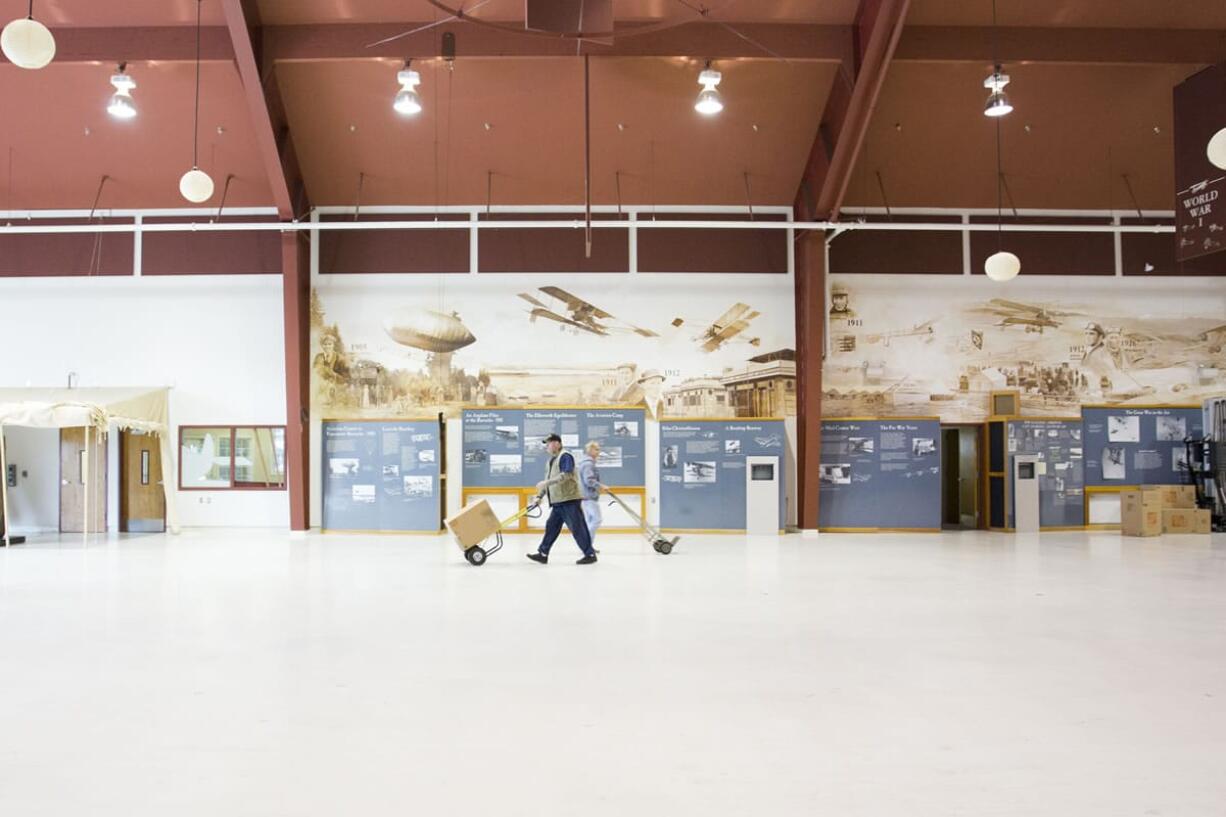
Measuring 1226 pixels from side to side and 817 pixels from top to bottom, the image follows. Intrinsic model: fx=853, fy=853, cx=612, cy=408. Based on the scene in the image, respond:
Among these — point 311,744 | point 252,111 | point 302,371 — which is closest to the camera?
point 311,744

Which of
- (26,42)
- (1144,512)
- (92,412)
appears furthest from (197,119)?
(1144,512)

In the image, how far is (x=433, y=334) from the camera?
1470 cm

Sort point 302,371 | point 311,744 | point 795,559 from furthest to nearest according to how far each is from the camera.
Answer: point 302,371, point 795,559, point 311,744

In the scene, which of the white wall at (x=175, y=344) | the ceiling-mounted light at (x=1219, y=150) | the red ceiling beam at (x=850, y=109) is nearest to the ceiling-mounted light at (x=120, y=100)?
the white wall at (x=175, y=344)

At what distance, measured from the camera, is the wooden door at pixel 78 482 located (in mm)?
14617

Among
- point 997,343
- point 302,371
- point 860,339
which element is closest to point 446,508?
point 302,371

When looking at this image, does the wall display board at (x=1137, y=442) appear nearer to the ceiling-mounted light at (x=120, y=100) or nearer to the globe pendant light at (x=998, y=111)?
the globe pendant light at (x=998, y=111)

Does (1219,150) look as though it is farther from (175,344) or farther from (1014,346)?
(175,344)

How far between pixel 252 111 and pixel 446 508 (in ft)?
22.2

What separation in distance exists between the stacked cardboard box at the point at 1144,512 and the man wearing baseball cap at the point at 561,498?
9.15 m

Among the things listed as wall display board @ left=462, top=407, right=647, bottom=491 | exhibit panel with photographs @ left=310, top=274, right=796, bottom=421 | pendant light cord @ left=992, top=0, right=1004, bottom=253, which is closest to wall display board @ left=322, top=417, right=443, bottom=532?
exhibit panel with photographs @ left=310, top=274, right=796, bottom=421

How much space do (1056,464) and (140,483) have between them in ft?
51.9

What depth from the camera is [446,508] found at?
47.5 feet

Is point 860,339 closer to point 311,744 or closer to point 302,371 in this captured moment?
point 302,371
